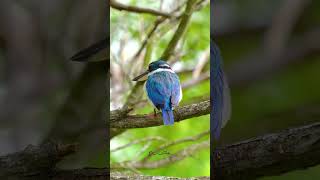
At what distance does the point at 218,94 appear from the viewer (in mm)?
1910

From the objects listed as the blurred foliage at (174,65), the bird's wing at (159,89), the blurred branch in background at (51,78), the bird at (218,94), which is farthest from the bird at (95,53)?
the blurred foliage at (174,65)

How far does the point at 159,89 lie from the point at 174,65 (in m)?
0.43

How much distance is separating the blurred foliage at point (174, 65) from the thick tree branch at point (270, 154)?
2.37 ft

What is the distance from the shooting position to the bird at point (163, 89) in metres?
2.25

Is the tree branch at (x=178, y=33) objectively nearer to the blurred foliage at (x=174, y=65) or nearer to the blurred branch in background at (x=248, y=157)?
the blurred foliage at (x=174, y=65)

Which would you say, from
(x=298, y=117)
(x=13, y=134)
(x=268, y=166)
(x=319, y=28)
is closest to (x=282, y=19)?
(x=319, y=28)

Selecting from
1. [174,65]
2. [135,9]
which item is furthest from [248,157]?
[135,9]

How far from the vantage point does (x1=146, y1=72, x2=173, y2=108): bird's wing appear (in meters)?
2.26

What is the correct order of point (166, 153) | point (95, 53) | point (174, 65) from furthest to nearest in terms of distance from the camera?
point (174, 65) → point (166, 153) → point (95, 53)

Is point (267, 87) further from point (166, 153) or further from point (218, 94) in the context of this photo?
point (166, 153)

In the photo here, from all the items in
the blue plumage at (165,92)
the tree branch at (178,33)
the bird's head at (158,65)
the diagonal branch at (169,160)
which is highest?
the tree branch at (178,33)

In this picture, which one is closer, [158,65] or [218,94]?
[218,94]

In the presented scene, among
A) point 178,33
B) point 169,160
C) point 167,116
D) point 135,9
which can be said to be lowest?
point 169,160

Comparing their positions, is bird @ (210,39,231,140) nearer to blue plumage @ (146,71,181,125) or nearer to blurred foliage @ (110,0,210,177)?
blue plumage @ (146,71,181,125)
